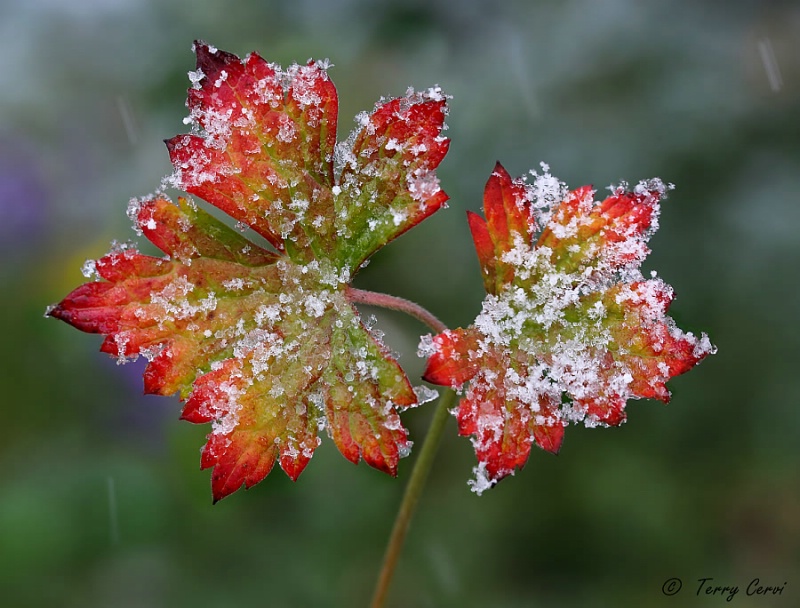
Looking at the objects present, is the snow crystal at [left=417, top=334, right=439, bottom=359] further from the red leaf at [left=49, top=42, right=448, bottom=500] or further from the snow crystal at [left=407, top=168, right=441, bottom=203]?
the snow crystal at [left=407, top=168, right=441, bottom=203]

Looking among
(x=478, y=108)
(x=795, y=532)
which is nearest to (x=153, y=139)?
(x=478, y=108)

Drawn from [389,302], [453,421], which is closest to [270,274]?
[389,302]

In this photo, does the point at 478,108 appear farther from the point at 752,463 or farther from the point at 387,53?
the point at 752,463

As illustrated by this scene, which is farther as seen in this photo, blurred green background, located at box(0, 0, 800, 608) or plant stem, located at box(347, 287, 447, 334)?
blurred green background, located at box(0, 0, 800, 608)

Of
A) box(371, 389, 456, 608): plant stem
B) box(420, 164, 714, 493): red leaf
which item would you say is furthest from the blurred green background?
box(420, 164, 714, 493): red leaf

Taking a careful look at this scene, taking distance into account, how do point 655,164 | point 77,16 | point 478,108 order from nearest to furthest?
point 655,164 < point 478,108 < point 77,16

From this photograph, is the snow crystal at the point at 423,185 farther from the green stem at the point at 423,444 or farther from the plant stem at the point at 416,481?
the plant stem at the point at 416,481
